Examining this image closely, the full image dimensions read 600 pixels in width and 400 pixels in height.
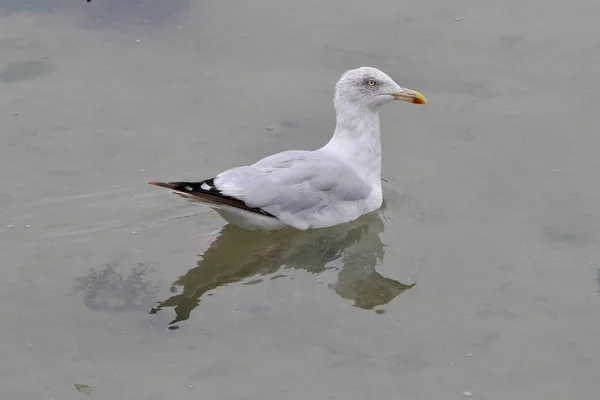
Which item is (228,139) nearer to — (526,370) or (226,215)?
(226,215)

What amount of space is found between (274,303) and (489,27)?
4447mm

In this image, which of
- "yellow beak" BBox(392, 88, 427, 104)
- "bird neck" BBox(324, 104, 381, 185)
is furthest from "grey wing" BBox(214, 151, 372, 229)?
"yellow beak" BBox(392, 88, 427, 104)

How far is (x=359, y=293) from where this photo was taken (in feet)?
23.0

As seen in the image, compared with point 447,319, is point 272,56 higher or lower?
higher

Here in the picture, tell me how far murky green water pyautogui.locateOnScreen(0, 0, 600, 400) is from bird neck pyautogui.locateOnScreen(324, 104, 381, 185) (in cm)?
36

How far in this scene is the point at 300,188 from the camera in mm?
7395

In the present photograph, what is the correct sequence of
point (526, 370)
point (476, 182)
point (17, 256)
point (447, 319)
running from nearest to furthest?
point (526, 370)
point (447, 319)
point (17, 256)
point (476, 182)

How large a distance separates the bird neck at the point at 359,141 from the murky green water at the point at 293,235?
36 cm

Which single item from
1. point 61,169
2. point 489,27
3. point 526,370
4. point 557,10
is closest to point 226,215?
point 61,169

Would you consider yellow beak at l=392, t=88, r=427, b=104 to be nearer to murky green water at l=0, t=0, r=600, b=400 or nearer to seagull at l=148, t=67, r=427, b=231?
seagull at l=148, t=67, r=427, b=231

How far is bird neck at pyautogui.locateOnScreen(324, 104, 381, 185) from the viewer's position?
7.86m

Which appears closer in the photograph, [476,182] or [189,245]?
[189,245]

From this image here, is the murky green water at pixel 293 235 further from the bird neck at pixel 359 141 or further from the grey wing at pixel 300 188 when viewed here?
the bird neck at pixel 359 141

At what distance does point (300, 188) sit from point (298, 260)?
1.73ft
